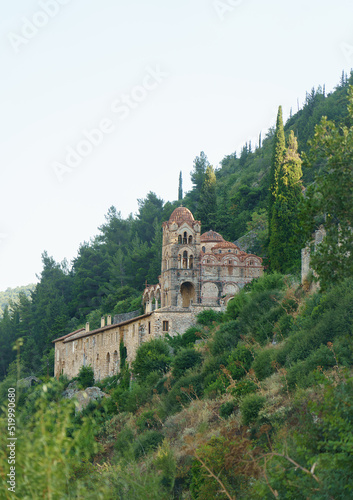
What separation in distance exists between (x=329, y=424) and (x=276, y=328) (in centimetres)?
1464

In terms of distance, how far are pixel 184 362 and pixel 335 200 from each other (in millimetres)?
17645

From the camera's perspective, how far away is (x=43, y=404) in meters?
9.66

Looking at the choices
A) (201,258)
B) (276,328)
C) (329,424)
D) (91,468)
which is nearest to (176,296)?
(201,258)

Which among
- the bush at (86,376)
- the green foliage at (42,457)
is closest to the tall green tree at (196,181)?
the bush at (86,376)

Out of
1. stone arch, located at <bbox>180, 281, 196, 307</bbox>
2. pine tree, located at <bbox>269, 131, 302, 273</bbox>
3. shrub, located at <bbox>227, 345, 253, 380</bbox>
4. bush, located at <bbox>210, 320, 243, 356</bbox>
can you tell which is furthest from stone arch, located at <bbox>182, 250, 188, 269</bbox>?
shrub, located at <bbox>227, 345, 253, 380</bbox>

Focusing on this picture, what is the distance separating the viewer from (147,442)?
937 inches

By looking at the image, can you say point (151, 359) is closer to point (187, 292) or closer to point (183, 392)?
point (183, 392)

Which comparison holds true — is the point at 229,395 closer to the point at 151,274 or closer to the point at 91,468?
the point at 91,468

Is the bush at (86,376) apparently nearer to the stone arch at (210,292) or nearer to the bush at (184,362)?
the stone arch at (210,292)

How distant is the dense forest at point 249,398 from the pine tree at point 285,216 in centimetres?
11

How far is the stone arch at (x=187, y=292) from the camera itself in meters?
54.5

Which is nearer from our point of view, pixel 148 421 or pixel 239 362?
pixel 239 362

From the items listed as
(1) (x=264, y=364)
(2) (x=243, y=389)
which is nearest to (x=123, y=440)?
(1) (x=264, y=364)

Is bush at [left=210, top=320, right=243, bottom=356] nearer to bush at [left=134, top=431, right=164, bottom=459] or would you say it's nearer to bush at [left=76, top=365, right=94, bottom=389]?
bush at [left=134, top=431, right=164, bottom=459]
